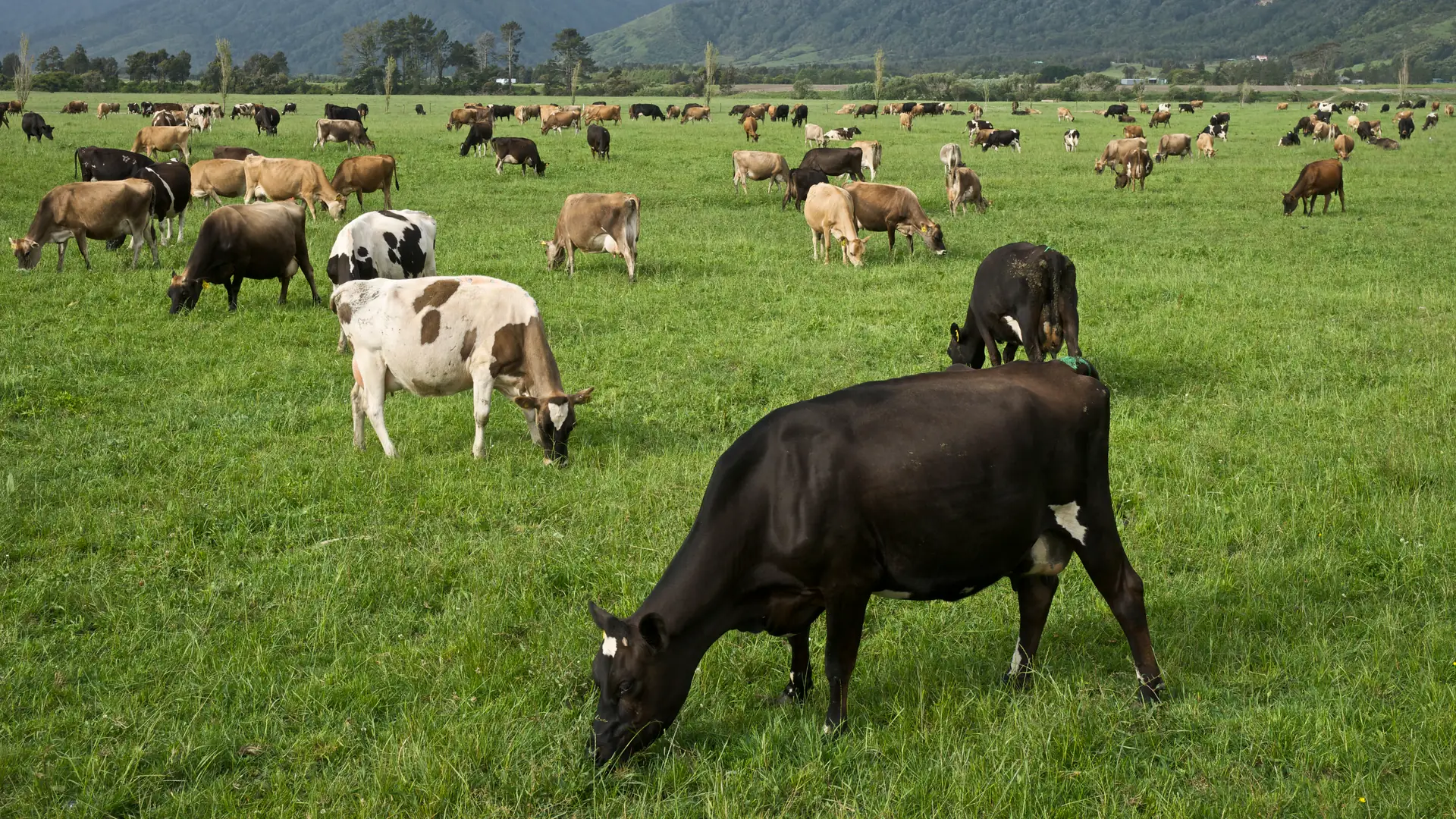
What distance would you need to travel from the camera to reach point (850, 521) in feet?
15.6

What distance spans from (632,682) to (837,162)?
28.7 metres

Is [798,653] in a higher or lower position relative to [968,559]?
lower

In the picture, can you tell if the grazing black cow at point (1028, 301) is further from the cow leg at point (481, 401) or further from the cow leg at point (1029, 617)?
the cow leg at point (1029, 617)

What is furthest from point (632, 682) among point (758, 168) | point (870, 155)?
point (870, 155)

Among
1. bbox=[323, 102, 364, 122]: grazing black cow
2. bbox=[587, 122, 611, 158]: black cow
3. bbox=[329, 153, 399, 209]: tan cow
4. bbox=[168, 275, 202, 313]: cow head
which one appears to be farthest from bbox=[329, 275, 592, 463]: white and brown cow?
bbox=[323, 102, 364, 122]: grazing black cow

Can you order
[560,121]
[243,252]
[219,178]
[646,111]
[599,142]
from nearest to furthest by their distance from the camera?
1. [243,252]
2. [219,178]
3. [599,142]
4. [560,121]
5. [646,111]

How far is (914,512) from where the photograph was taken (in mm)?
4859

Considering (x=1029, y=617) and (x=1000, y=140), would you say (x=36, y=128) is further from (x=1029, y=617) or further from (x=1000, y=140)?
(x=1029, y=617)

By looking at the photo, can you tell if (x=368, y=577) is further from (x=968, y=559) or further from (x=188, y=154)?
(x=188, y=154)

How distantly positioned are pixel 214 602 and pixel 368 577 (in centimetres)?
87

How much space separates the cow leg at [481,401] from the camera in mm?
9625

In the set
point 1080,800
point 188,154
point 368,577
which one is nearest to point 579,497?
point 368,577

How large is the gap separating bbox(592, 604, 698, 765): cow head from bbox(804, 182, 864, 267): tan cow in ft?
49.2

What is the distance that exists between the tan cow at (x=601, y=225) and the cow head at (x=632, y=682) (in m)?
13.4
